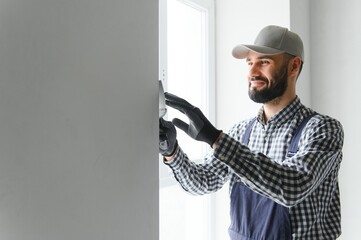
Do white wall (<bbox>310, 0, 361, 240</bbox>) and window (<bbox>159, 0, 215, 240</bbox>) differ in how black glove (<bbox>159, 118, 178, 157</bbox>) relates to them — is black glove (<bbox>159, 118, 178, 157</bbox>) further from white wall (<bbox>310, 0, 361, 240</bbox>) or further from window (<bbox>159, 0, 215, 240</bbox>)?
white wall (<bbox>310, 0, 361, 240</bbox>)

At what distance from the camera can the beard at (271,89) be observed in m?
1.19

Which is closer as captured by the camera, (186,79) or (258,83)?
(258,83)

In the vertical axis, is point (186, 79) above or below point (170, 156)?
above

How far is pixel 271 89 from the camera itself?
1195 millimetres

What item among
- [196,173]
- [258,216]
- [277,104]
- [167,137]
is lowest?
[258,216]

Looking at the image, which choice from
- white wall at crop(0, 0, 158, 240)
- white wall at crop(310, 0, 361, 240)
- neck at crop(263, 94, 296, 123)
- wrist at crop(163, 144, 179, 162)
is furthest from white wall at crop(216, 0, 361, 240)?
white wall at crop(0, 0, 158, 240)

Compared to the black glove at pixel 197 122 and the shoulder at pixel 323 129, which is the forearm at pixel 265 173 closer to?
the black glove at pixel 197 122

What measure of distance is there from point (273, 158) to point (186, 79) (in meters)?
0.67

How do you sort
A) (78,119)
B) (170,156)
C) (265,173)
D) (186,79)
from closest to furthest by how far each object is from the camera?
1. (78,119)
2. (265,173)
3. (170,156)
4. (186,79)

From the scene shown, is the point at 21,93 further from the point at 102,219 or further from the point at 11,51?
the point at 102,219

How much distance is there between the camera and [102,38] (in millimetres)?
529

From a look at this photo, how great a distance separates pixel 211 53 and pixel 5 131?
1.50m

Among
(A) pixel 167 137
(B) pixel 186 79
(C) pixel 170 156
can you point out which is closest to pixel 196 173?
(C) pixel 170 156

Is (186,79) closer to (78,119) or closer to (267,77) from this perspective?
(267,77)
